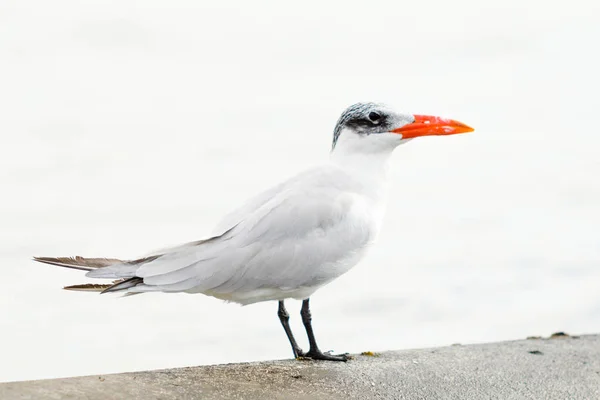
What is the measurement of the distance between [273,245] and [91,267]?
1024 millimetres

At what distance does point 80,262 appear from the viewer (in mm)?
4941

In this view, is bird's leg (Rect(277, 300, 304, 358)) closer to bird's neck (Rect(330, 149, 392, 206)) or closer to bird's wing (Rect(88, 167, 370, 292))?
bird's wing (Rect(88, 167, 370, 292))

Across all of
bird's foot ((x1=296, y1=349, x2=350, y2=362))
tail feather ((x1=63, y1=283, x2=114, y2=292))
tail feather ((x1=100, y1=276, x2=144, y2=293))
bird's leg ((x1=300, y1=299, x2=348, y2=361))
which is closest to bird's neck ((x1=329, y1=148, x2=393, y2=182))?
bird's leg ((x1=300, y1=299, x2=348, y2=361))

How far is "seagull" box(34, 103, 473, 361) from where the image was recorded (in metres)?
5.07

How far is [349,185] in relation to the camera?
Answer: 5625 mm

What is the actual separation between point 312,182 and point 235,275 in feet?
2.54

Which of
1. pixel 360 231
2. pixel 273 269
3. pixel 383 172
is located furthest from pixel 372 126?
pixel 273 269

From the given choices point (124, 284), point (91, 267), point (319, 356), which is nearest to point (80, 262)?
point (91, 267)

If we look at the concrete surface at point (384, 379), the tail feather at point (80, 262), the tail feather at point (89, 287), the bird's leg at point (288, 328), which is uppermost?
the tail feather at point (80, 262)

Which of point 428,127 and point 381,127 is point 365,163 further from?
point 428,127

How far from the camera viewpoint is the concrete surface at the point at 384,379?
4.61 metres

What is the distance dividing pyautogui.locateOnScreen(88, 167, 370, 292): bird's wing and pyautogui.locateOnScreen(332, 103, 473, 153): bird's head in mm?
323

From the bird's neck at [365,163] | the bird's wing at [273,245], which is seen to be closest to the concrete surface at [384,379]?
the bird's wing at [273,245]

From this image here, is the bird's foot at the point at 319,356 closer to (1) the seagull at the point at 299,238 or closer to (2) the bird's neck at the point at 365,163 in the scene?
(1) the seagull at the point at 299,238
